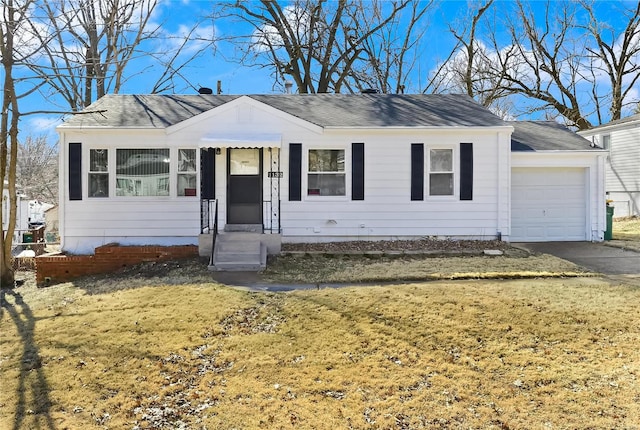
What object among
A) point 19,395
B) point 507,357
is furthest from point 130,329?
point 507,357

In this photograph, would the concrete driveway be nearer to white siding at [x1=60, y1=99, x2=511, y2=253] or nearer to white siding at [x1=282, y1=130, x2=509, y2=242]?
white siding at [x1=60, y1=99, x2=511, y2=253]

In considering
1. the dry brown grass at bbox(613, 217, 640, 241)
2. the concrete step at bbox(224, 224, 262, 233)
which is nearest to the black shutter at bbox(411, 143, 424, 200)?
the concrete step at bbox(224, 224, 262, 233)

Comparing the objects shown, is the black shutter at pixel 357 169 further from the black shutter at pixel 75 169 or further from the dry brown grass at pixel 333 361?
the black shutter at pixel 75 169

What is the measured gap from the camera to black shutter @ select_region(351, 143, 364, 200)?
11.1 m

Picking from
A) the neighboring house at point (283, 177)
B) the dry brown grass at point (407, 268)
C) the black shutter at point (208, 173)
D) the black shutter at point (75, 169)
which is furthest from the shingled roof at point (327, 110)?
the dry brown grass at point (407, 268)

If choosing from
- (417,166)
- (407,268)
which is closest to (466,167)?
(417,166)

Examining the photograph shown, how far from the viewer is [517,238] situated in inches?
481

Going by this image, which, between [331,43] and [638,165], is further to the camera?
[331,43]

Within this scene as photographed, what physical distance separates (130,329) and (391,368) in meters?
3.37

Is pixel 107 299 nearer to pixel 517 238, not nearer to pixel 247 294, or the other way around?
pixel 247 294

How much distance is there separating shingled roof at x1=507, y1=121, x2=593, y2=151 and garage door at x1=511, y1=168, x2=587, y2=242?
2.12ft

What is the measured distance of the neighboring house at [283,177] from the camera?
10.9m

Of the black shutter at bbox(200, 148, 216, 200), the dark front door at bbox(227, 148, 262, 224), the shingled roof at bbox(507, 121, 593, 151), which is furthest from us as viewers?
the shingled roof at bbox(507, 121, 593, 151)

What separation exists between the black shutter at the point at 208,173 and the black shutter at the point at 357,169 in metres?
3.57
